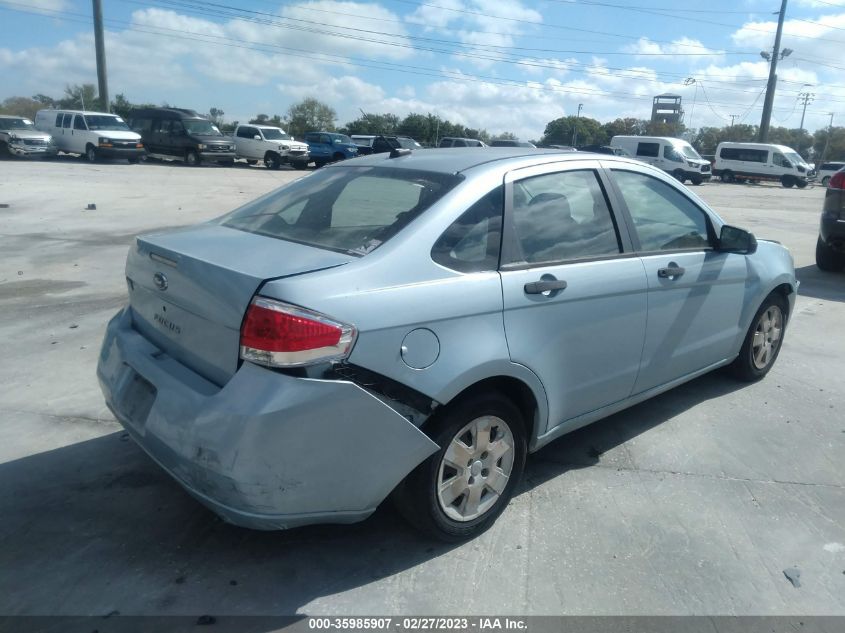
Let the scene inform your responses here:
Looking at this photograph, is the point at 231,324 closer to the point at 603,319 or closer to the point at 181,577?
the point at 181,577

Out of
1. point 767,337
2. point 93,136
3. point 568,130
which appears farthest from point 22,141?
point 568,130

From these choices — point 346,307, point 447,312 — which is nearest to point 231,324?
point 346,307

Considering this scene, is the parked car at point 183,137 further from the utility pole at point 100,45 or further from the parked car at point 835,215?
the parked car at point 835,215

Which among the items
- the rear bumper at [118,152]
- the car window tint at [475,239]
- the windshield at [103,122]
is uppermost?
the windshield at [103,122]

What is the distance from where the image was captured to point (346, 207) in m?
3.56

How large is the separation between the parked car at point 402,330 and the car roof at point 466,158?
0.02 m

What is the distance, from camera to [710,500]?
361 cm

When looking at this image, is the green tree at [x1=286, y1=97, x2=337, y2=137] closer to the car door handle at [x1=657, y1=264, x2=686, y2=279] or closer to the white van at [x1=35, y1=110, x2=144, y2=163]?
the white van at [x1=35, y1=110, x2=144, y2=163]

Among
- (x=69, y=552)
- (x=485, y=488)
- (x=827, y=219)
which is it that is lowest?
(x=69, y=552)

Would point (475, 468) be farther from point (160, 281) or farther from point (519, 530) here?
point (160, 281)

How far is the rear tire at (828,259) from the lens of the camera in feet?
32.3

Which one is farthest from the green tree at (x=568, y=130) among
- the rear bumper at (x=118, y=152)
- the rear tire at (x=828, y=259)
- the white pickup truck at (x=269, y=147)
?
the rear tire at (x=828, y=259)

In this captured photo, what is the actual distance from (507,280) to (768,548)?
1.75 m

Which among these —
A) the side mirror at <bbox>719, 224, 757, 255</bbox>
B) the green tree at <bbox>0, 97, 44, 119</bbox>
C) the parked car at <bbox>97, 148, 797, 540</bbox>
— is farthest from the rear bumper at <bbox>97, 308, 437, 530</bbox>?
the green tree at <bbox>0, 97, 44, 119</bbox>
